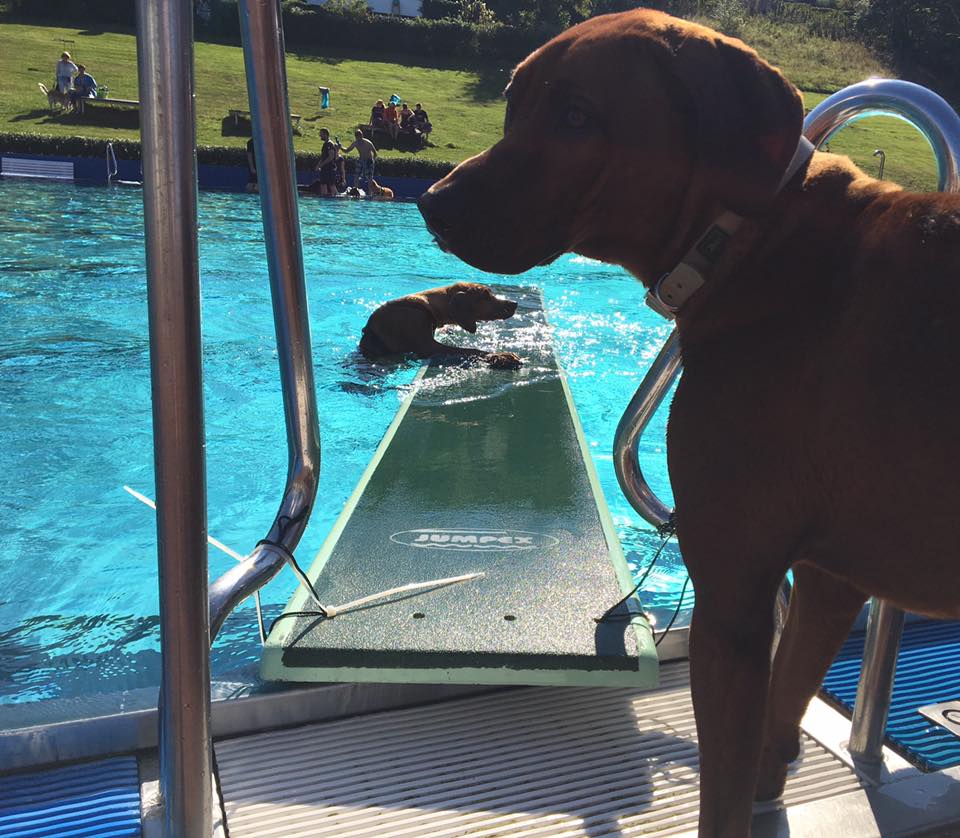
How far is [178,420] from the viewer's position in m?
1.12

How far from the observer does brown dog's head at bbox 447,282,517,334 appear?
785 centimetres

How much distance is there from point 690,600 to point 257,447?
3229 millimetres

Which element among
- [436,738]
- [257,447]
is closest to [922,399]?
[436,738]

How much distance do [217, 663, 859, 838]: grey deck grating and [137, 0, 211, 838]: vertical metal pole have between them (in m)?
0.70

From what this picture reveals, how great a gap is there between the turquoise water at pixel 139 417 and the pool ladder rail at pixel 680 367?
1.27 metres

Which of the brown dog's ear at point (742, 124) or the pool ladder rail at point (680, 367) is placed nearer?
the brown dog's ear at point (742, 124)

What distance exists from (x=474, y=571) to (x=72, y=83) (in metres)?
29.0

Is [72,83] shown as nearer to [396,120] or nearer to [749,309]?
[396,120]

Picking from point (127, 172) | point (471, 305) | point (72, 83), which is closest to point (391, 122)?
point (72, 83)

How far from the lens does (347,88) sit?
36.5 m

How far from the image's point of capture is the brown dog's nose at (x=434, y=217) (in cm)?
163

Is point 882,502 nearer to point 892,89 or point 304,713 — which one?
point 892,89

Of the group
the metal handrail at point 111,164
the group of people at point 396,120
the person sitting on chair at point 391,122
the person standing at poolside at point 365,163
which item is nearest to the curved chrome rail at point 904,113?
the person standing at poolside at point 365,163

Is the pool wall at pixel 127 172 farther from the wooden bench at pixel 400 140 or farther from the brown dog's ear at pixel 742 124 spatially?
the brown dog's ear at pixel 742 124
